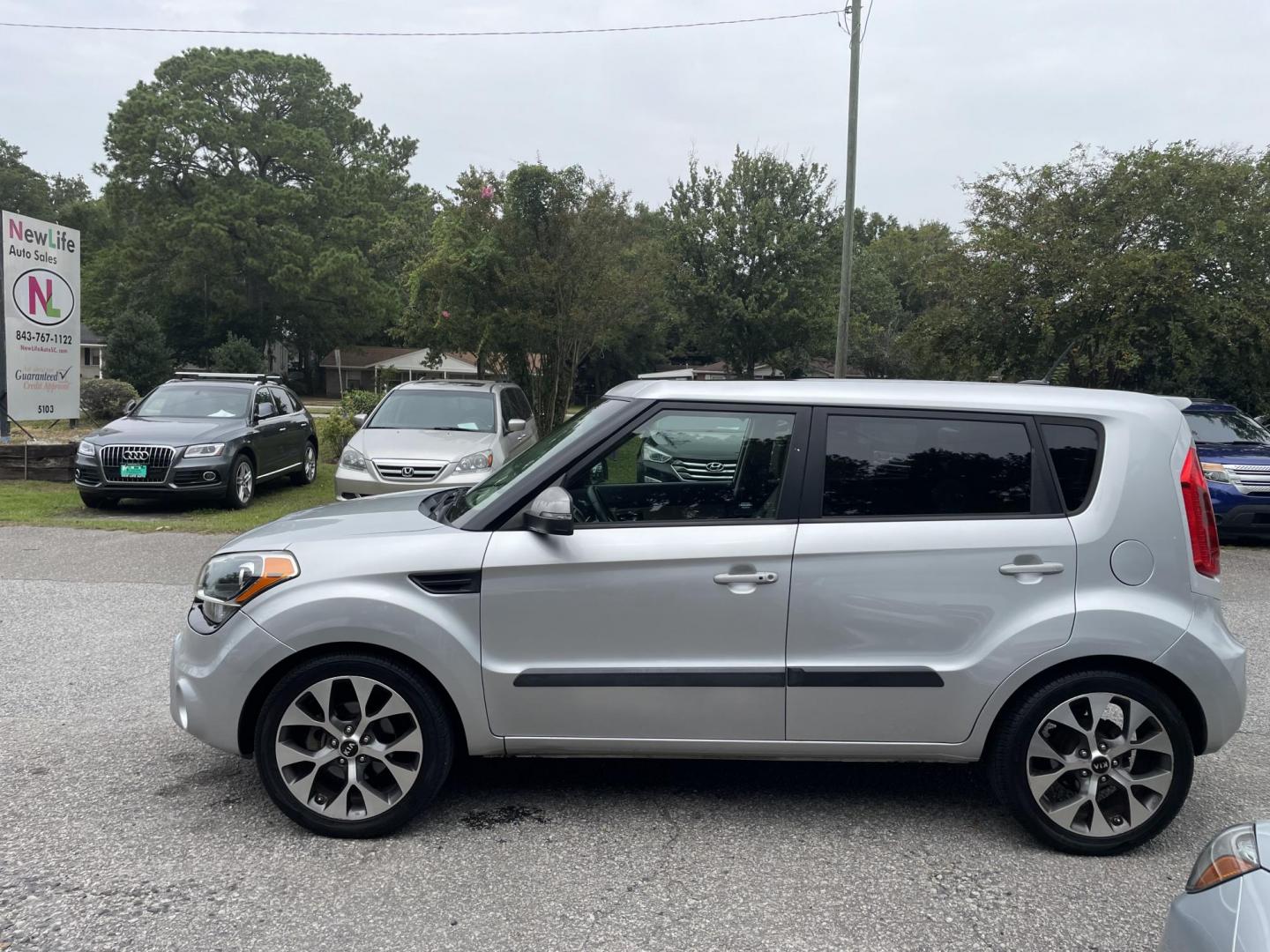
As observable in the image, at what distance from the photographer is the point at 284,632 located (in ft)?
11.6

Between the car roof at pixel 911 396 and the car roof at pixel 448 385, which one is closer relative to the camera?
the car roof at pixel 911 396

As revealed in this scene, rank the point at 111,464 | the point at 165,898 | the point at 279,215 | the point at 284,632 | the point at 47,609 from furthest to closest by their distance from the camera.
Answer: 1. the point at 279,215
2. the point at 111,464
3. the point at 47,609
4. the point at 284,632
5. the point at 165,898

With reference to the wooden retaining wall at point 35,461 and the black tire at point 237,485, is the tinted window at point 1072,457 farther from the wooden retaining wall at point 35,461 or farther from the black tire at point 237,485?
the wooden retaining wall at point 35,461

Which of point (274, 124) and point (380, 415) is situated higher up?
point (274, 124)

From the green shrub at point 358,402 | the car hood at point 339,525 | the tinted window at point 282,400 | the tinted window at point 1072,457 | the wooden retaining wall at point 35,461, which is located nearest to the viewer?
the tinted window at point 1072,457

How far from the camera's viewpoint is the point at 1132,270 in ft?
50.2

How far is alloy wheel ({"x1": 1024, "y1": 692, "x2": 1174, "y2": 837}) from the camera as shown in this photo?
354 cm

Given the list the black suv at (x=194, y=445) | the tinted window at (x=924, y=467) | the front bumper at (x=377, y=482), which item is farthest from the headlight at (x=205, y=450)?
the tinted window at (x=924, y=467)

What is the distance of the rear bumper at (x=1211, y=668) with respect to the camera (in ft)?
11.5

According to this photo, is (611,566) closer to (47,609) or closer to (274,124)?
(47,609)

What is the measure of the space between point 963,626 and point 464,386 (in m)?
9.67

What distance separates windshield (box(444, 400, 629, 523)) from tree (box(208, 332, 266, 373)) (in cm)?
4822

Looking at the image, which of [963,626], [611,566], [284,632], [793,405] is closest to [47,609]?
[284,632]

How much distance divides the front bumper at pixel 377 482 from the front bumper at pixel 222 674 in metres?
6.62
